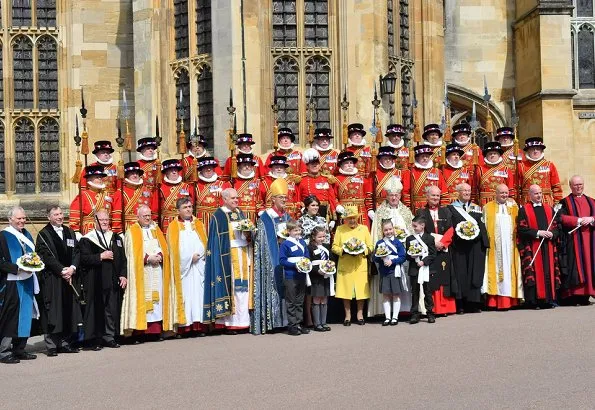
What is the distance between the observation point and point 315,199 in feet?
43.3

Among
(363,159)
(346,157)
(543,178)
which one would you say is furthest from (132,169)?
(543,178)

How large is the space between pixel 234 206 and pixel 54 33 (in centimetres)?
1095

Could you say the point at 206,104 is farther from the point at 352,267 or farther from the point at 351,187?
the point at 352,267

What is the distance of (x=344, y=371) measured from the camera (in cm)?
978

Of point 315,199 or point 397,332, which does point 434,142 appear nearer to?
point 315,199

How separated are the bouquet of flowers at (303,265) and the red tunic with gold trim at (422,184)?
8.01 ft

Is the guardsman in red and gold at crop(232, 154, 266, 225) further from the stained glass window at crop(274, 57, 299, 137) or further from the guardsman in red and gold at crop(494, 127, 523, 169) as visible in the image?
the stained glass window at crop(274, 57, 299, 137)

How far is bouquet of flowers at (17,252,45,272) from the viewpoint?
11.4m

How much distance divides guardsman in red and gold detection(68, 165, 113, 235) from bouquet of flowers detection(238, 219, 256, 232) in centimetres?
167

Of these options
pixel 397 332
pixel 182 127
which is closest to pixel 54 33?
pixel 182 127

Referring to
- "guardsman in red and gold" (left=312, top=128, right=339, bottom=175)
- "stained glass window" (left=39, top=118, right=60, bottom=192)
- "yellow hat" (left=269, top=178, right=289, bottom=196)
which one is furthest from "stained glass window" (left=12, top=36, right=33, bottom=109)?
"yellow hat" (left=269, top=178, right=289, bottom=196)

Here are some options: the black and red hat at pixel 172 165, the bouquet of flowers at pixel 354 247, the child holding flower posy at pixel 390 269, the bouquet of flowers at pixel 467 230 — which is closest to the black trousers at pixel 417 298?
the child holding flower posy at pixel 390 269

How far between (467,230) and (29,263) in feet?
18.0

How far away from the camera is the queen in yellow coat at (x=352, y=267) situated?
13.1 meters
